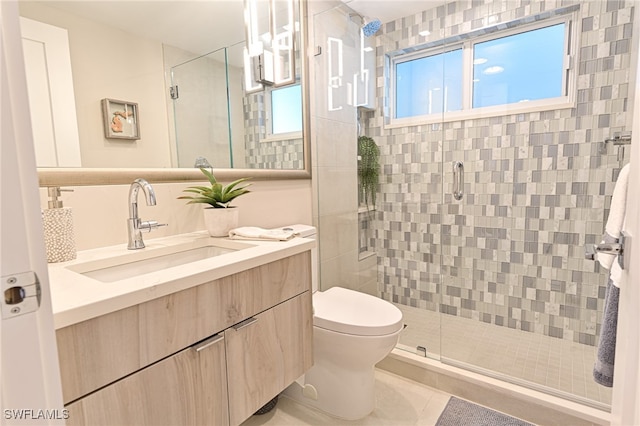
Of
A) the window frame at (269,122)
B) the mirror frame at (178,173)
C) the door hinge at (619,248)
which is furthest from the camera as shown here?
the window frame at (269,122)

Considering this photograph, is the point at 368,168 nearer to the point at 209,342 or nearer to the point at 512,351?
the point at 512,351

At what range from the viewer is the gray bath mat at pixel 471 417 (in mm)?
1479

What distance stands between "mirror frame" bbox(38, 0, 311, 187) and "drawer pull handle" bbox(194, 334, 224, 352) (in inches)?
25.4

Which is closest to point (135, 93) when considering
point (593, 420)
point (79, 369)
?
point (79, 369)

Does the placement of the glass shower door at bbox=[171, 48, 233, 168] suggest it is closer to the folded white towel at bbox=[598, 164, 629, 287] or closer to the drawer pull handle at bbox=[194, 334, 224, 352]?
the drawer pull handle at bbox=[194, 334, 224, 352]

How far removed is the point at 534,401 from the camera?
1487mm

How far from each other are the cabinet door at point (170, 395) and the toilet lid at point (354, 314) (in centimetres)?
61

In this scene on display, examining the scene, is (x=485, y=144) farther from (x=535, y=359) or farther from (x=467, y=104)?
(x=535, y=359)

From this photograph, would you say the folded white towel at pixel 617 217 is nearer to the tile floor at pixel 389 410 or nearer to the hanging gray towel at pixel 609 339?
the hanging gray towel at pixel 609 339

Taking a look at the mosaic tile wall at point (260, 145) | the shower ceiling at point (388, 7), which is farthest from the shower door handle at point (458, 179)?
the mosaic tile wall at point (260, 145)

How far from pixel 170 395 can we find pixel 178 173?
81cm

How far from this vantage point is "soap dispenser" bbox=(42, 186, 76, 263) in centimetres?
89

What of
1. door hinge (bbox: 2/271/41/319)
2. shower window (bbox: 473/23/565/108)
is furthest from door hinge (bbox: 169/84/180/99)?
shower window (bbox: 473/23/565/108)
